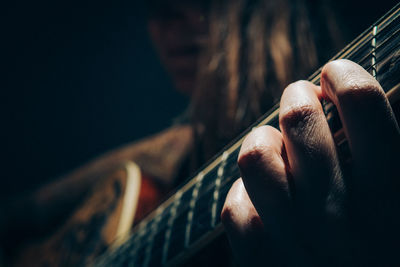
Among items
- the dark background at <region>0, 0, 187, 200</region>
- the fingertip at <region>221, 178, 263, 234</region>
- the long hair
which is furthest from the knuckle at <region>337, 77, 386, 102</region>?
the dark background at <region>0, 0, 187, 200</region>

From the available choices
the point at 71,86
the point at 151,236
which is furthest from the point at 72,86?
the point at 151,236

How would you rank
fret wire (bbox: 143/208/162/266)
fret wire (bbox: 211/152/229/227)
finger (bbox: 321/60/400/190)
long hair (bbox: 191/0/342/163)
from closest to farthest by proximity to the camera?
finger (bbox: 321/60/400/190)
fret wire (bbox: 211/152/229/227)
fret wire (bbox: 143/208/162/266)
long hair (bbox: 191/0/342/163)

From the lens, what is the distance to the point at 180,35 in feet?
4.85

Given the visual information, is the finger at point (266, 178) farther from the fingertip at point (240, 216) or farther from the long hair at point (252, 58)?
the long hair at point (252, 58)

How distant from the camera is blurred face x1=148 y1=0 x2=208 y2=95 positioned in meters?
1.39

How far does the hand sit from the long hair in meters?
0.44

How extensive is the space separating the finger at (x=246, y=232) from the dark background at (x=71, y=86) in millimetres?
1448

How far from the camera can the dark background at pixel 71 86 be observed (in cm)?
169

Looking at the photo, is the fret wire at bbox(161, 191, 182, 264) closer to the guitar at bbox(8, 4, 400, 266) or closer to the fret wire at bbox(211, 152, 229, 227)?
the guitar at bbox(8, 4, 400, 266)

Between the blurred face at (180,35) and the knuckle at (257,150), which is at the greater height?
the blurred face at (180,35)

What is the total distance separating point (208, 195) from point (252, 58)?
1.73 feet

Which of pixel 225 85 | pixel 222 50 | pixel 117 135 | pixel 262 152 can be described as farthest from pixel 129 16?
pixel 262 152

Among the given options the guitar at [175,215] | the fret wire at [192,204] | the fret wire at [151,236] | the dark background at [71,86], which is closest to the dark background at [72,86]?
the dark background at [71,86]

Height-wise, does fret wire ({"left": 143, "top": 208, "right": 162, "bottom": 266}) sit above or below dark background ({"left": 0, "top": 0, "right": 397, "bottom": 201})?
below
